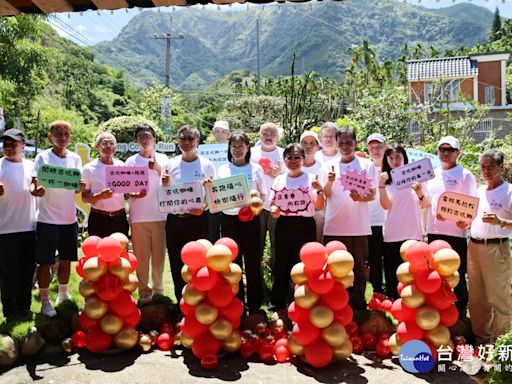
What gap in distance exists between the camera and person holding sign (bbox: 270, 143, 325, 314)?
507 centimetres

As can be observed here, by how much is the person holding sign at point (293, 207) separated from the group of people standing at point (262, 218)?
11mm

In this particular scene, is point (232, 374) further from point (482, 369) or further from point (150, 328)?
point (482, 369)

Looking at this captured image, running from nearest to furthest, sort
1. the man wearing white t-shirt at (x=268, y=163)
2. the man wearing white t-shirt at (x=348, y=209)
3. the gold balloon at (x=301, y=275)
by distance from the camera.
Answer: the gold balloon at (x=301, y=275)
the man wearing white t-shirt at (x=348, y=209)
the man wearing white t-shirt at (x=268, y=163)

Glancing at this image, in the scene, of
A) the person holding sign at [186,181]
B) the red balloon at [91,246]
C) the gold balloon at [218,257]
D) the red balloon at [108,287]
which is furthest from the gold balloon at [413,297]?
the red balloon at [91,246]

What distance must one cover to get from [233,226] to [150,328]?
1355 millimetres

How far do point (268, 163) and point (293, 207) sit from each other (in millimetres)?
927

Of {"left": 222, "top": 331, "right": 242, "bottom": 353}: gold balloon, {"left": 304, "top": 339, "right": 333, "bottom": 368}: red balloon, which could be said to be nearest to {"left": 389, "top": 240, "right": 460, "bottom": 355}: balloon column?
{"left": 304, "top": 339, "right": 333, "bottom": 368}: red balloon

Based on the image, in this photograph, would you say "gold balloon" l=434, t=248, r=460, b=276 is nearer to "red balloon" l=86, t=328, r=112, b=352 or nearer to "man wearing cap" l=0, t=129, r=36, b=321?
"red balloon" l=86, t=328, r=112, b=352

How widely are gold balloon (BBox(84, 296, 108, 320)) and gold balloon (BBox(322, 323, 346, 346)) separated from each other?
2016mm

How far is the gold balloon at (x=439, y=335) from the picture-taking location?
14.7 ft

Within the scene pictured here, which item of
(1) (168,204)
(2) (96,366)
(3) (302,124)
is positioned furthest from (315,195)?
(3) (302,124)

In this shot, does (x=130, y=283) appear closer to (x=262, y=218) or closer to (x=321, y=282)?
(x=262, y=218)

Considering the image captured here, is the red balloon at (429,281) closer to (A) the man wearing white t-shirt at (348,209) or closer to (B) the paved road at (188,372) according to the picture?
(B) the paved road at (188,372)

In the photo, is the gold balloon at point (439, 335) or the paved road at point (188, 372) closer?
the paved road at point (188, 372)
